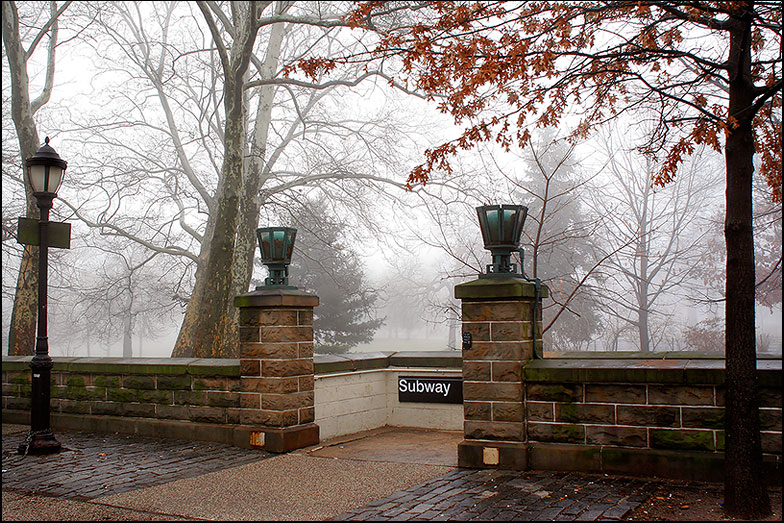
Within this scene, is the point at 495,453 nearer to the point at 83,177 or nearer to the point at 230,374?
the point at 230,374

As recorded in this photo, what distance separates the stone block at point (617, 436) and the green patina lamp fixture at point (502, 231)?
65.2 inches

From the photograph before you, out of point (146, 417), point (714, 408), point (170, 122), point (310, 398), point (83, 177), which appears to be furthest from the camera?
point (170, 122)

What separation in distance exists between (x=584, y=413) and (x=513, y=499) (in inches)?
54.6

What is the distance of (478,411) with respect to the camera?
676cm

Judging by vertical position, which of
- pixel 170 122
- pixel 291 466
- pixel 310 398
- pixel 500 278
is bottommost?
pixel 291 466

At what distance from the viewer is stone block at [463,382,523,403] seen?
21.7ft

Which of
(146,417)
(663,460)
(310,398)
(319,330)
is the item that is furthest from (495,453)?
(319,330)

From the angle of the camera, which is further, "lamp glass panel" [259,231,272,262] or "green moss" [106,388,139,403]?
"green moss" [106,388,139,403]

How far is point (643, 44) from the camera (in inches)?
267

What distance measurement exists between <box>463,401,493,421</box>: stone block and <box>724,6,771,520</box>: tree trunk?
231 cm

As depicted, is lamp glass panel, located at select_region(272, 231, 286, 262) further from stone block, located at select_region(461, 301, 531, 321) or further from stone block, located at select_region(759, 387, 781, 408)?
stone block, located at select_region(759, 387, 781, 408)

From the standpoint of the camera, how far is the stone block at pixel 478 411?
264 inches

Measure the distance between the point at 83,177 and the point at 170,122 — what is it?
3897 millimetres

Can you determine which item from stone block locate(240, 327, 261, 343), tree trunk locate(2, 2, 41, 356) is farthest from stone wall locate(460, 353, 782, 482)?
tree trunk locate(2, 2, 41, 356)
